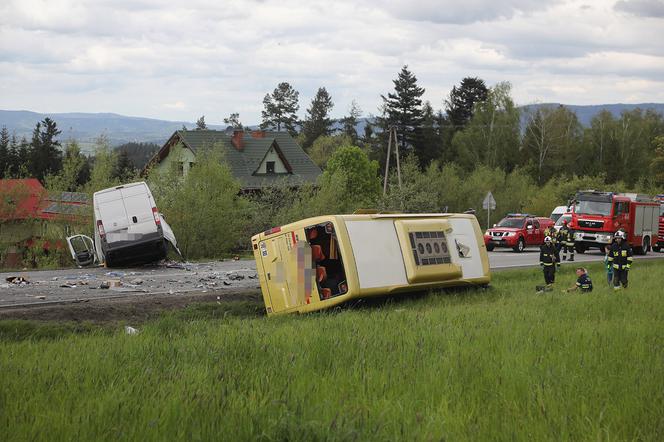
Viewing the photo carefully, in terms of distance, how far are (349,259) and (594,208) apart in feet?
83.0

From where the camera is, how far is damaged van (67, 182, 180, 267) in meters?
22.1

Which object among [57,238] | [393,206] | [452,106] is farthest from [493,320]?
[452,106]

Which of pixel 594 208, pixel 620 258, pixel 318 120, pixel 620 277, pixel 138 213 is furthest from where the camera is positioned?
pixel 318 120

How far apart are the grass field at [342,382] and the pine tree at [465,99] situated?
310ft

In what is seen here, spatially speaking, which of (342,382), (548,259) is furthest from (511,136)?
(342,382)

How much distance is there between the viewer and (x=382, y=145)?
9419 cm

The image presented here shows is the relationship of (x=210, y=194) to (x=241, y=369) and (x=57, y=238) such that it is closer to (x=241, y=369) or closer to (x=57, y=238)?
(x=57, y=238)

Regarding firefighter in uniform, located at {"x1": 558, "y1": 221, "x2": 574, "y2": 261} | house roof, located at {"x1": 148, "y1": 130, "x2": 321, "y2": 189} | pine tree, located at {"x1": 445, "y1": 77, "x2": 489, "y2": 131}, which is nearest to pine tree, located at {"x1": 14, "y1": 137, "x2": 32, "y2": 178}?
house roof, located at {"x1": 148, "y1": 130, "x2": 321, "y2": 189}

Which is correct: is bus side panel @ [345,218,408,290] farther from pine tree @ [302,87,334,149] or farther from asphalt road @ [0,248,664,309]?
pine tree @ [302,87,334,149]

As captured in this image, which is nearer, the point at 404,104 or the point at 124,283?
the point at 124,283

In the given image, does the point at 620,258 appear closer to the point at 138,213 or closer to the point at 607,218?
the point at 138,213

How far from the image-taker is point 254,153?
2749 inches

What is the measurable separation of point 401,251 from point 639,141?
305 feet

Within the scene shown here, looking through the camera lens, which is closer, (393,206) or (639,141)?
(393,206)
